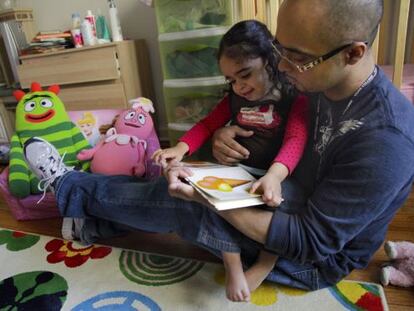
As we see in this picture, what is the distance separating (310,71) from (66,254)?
981mm

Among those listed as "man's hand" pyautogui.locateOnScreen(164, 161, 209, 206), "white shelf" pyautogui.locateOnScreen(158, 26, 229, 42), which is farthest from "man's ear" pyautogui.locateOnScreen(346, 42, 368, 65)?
"white shelf" pyautogui.locateOnScreen(158, 26, 229, 42)

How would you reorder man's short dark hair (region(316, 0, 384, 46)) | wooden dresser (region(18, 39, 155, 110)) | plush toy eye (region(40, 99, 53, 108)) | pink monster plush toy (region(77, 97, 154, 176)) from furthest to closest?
wooden dresser (region(18, 39, 155, 110)) → plush toy eye (region(40, 99, 53, 108)) → pink monster plush toy (region(77, 97, 154, 176)) → man's short dark hair (region(316, 0, 384, 46))

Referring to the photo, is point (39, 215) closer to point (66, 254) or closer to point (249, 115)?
point (66, 254)

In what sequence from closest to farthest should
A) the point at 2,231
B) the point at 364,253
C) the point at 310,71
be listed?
the point at 310,71 → the point at 364,253 → the point at 2,231

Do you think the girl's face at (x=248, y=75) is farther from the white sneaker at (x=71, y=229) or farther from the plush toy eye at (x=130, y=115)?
the white sneaker at (x=71, y=229)

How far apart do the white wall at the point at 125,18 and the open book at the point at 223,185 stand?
140 centimetres

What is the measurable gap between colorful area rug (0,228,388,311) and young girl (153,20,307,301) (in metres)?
0.11

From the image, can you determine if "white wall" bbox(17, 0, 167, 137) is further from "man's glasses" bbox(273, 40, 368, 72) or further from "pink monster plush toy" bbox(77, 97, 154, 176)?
"man's glasses" bbox(273, 40, 368, 72)

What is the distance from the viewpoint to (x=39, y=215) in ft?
4.49

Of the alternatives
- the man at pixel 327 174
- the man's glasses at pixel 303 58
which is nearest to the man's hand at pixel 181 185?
the man at pixel 327 174

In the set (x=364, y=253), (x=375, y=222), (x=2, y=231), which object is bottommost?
(x=2, y=231)

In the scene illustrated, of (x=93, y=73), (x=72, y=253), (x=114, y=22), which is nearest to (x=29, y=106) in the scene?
(x=93, y=73)

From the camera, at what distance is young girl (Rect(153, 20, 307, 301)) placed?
827mm

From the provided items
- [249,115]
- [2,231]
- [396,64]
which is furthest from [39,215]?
[396,64]
